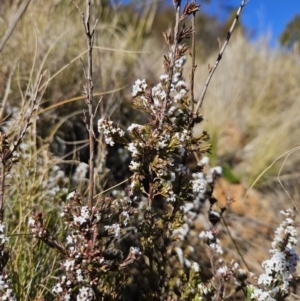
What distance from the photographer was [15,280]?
3.59 feet

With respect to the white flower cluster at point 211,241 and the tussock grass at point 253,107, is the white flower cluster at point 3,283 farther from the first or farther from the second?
the tussock grass at point 253,107

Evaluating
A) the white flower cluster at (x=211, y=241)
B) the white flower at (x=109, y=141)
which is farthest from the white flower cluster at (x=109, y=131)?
the white flower cluster at (x=211, y=241)

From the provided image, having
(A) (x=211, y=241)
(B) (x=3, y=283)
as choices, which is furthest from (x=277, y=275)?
(B) (x=3, y=283)

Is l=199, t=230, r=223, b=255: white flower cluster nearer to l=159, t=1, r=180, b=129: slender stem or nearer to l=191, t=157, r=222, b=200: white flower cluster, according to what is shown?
l=191, t=157, r=222, b=200: white flower cluster

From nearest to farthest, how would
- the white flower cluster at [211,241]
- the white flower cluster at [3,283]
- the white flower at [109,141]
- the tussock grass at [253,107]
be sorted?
the white flower cluster at [3,283] → the white flower at [109,141] → the white flower cluster at [211,241] → the tussock grass at [253,107]

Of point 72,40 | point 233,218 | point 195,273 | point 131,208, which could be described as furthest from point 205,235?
point 72,40

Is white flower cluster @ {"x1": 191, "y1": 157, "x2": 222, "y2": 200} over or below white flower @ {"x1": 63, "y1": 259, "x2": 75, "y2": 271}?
over

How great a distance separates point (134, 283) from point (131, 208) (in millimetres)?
580

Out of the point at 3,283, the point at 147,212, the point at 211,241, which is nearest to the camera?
the point at 3,283

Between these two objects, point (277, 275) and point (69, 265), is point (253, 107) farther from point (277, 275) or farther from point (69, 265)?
point (69, 265)

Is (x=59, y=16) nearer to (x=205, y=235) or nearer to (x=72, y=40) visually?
(x=72, y=40)

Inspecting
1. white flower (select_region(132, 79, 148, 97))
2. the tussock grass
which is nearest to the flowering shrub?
white flower (select_region(132, 79, 148, 97))

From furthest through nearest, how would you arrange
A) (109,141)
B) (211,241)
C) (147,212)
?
(211,241) < (147,212) < (109,141)

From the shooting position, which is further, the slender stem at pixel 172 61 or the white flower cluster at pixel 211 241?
the white flower cluster at pixel 211 241
